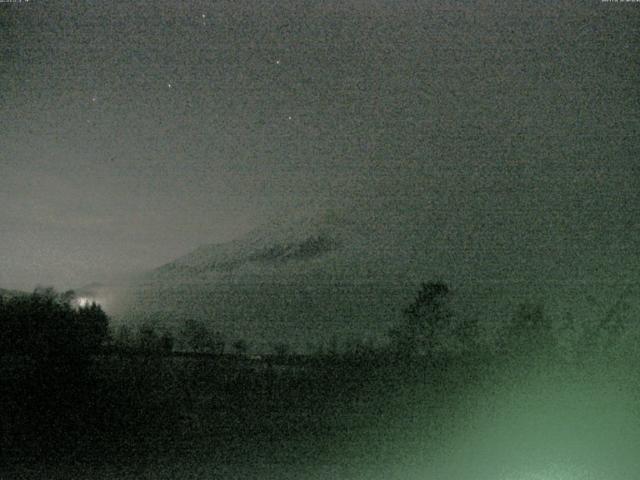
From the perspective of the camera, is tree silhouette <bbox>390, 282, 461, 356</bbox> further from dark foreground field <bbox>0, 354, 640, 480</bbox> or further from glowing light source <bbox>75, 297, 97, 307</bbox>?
glowing light source <bbox>75, 297, 97, 307</bbox>

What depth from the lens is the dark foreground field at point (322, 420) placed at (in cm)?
905

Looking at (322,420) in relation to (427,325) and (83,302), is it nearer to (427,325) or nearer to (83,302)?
(427,325)

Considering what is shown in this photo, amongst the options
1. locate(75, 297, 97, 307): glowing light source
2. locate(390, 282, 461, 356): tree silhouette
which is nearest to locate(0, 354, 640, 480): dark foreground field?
locate(390, 282, 461, 356): tree silhouette

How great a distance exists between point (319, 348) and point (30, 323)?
634 centimetres

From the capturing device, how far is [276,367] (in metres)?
15.1

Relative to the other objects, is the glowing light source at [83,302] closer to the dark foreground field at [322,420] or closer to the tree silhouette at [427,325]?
the dark foreground field at [322,420]

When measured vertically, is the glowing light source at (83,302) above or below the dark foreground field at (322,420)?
above

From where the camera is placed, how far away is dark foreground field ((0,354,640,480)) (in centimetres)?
905

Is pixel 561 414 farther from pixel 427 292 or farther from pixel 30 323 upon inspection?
pixel 30 323

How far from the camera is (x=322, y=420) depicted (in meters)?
12.2

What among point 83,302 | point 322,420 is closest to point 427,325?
point 322,420

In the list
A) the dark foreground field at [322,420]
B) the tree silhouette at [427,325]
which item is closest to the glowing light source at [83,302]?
the dark foreground field at [322,420]

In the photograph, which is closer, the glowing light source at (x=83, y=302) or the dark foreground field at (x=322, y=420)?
the dark foreground field at (x=322, y=420)

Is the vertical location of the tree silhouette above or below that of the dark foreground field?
above
